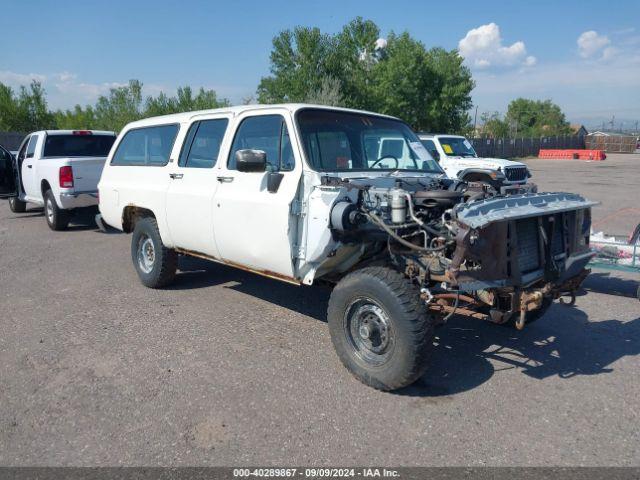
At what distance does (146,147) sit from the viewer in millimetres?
6680

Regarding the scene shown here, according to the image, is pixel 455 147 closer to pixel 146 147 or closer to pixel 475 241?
pixel 146 147

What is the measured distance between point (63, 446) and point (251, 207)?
239 centimetres

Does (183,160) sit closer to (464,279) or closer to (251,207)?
(251,207)

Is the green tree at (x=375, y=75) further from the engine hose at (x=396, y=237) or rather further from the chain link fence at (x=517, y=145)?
the engine hose at (x=396, y=237)

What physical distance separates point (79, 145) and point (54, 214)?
1.74m

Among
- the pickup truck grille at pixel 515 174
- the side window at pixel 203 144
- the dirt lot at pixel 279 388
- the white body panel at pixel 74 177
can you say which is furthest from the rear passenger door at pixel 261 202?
the pickup truck grille at pixel 515 174

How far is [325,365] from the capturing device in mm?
4438

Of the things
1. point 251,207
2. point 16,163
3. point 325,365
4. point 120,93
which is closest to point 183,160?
point 251,207

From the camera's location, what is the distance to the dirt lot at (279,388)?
327 centimetres

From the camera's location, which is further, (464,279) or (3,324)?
(3,324)

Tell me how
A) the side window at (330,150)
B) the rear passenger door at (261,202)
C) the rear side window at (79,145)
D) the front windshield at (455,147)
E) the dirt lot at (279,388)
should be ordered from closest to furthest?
the dirt lot at (279,388) → the rear passenger door at (261,202) → the side window at (330,150) → the rear side window at (79,145) → the front windshield at (455,147)

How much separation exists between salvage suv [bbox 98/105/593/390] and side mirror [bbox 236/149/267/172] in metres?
0.01

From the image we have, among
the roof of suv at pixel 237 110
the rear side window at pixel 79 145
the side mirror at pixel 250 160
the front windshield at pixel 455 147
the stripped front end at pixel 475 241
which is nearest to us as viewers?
the stripped front end at pixel 475 241

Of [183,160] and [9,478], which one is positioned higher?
[183,160]
